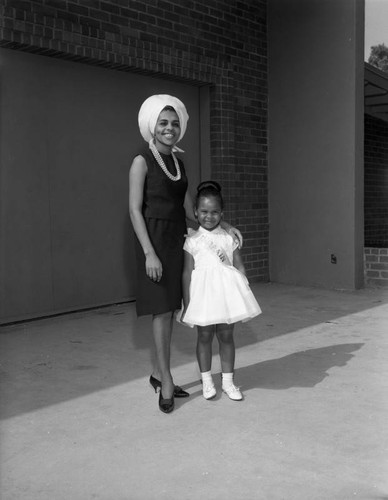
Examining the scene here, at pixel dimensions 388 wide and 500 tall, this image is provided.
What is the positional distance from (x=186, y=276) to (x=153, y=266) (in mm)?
293

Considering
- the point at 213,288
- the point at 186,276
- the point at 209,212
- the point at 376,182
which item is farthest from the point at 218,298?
the point at 376,182

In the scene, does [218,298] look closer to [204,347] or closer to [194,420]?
[204,347]

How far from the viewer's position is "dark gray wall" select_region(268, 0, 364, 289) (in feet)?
24.7

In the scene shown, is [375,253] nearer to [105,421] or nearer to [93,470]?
[105,421]

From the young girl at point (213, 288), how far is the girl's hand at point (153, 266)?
9.6 inches

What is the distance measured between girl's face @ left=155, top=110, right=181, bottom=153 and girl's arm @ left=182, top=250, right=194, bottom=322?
648mm

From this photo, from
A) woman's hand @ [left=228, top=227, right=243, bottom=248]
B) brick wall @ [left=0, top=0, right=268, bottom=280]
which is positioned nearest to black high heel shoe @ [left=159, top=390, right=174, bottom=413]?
woman's hand @ [left=228, top=227, right=243, bottom=248]

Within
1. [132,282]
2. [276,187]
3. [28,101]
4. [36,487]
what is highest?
[28,101]

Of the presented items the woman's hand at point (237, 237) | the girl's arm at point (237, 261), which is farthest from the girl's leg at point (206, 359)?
the woman's hand at point (237, 237)

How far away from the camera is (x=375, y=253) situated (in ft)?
25.2

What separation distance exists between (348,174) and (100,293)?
130 inches

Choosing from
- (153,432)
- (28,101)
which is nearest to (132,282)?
(28,101)

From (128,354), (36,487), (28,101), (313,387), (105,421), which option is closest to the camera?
(36,487)

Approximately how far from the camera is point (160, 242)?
3.52 metres
